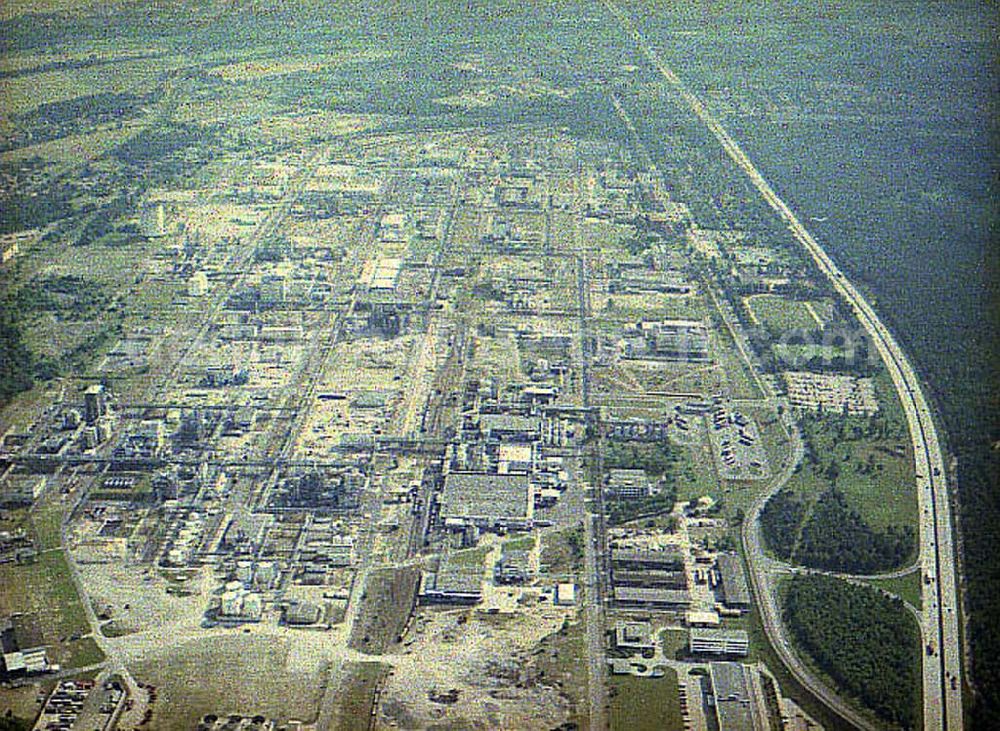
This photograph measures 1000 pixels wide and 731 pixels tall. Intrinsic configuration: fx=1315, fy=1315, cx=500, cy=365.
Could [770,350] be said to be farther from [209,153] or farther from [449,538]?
[209,153]

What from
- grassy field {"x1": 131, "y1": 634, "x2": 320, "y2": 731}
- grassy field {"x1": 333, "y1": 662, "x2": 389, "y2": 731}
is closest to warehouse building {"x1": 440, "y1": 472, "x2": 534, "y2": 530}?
grassy field {"x1": 333, "y1": 662, "x2": 389, "y2": 731}

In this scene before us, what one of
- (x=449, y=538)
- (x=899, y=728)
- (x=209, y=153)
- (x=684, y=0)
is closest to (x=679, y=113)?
(x=684, y=0)

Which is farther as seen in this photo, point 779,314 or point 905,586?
point 779,314

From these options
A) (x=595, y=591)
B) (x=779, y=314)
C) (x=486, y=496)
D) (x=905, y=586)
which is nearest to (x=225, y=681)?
(x=595, y=591)

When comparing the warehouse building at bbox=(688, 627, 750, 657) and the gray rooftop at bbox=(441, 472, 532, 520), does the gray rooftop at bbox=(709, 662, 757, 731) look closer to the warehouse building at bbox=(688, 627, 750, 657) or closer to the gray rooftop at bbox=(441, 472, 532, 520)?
the warehouse building at bbox=(688, 627, 750, 657)

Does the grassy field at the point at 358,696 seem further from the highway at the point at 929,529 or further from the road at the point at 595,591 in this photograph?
the highway at the point at 929,529

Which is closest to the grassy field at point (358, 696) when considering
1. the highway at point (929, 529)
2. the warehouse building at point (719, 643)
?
the warehouse building at point (719, 643)

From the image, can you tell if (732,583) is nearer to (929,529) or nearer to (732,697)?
(732,697)
